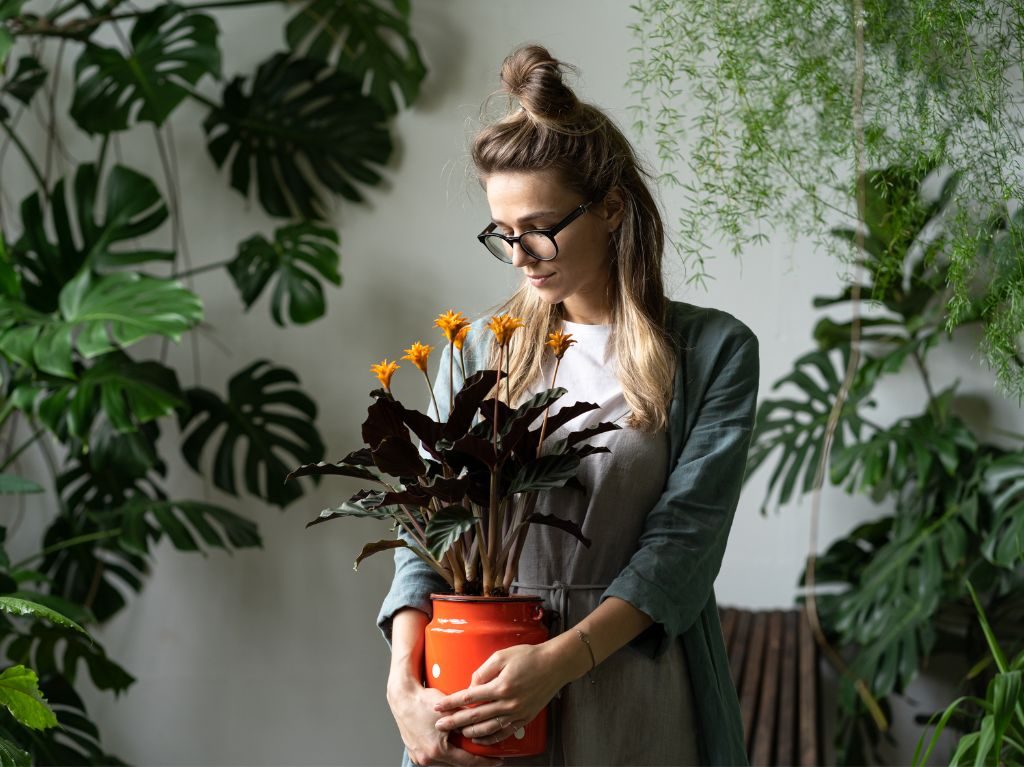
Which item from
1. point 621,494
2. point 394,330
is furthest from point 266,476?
point 621,494

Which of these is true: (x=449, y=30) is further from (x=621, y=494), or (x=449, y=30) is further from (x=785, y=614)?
(x=621, y=494)

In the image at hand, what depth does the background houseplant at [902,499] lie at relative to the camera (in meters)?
2.29

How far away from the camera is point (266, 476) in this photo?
9.02ft

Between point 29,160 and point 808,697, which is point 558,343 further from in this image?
point 29,160

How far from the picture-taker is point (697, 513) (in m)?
1.19

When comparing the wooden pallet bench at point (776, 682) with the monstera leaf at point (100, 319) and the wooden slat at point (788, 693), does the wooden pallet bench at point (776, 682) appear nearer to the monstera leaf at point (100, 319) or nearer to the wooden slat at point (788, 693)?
the wooden slat at point (788, 693)

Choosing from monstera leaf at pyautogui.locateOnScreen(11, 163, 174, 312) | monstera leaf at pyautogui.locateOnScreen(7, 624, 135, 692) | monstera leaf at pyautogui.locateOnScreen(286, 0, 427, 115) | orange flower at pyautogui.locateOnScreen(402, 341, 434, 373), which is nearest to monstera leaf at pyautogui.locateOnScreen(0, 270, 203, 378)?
monstera leaf at pyautogui.locateOnScreen(11, 163, 174, 312)

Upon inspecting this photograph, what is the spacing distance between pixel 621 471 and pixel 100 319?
1.39 meters

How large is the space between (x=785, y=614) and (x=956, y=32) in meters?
1.54

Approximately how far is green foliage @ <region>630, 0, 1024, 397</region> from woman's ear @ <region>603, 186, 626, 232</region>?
0.11m

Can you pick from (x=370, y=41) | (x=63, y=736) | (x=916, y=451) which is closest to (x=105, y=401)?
(x=63, y=736)

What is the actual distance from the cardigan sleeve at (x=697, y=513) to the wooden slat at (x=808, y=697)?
4.09 feet

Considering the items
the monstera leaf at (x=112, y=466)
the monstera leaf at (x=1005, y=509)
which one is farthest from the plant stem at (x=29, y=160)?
the monstera leaf at (x=1005, y=509)

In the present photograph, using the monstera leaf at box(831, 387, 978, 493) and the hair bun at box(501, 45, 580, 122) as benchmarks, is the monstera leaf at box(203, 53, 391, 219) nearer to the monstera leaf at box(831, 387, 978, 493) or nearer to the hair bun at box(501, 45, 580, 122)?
the monstera leaf at box(831, 387, 978, 493)
